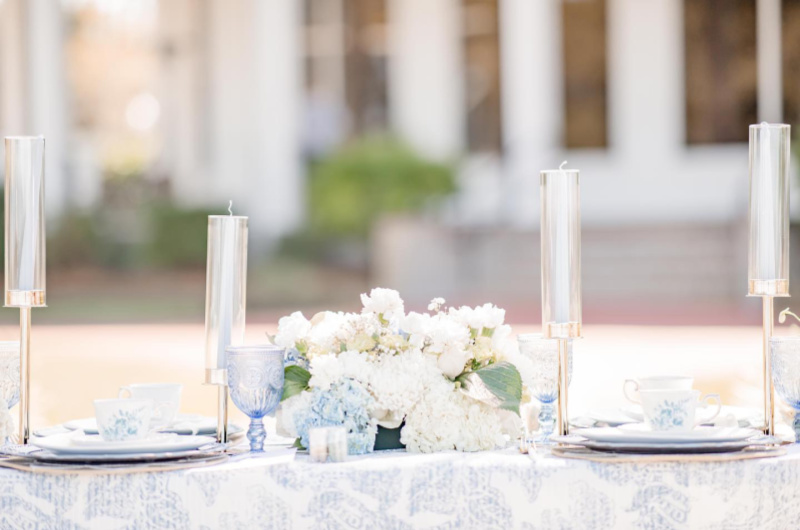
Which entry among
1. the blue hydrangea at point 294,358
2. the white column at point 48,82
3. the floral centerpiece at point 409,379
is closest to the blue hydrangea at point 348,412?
the floral centerpiece at point 409,379

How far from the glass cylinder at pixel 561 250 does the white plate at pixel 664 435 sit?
0.21 m

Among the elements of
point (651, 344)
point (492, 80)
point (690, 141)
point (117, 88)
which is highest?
point (117, 88)

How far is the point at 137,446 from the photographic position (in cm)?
194

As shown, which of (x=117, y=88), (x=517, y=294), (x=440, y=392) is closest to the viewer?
(x=440, y=392)

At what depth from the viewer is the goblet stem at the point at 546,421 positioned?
2211 millimetres

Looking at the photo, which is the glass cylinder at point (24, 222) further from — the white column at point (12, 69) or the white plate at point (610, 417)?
the white column at point (12, 69)

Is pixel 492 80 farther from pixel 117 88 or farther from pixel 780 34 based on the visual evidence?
pixel 117 88

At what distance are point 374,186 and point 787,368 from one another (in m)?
11.7

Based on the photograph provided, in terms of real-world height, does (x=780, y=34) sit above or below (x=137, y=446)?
above

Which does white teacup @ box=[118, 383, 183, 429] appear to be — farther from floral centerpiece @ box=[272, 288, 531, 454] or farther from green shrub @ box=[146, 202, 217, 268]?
green shrub @ box=[146, 202, 217, 268]

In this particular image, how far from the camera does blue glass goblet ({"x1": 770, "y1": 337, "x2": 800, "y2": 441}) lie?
208 centimetres

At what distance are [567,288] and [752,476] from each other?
469 millimetres

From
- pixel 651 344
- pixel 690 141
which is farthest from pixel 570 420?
pixel 690 141

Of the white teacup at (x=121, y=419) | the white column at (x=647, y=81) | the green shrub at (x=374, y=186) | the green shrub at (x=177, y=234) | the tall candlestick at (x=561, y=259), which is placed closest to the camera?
the white teacup at (x=121, y=419)
